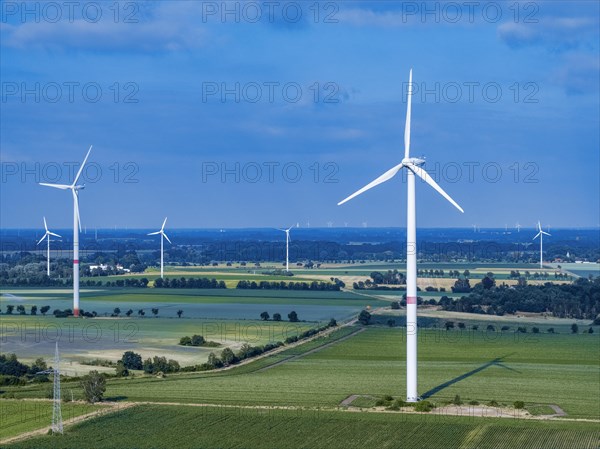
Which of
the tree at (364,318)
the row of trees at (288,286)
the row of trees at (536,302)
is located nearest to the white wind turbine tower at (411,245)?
the tree at (364,318)

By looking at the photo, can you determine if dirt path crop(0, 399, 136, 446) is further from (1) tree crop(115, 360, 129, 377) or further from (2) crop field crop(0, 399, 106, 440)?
(1) tree crop(115, 360, 129, 377)

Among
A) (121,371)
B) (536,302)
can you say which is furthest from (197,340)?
(536,302)

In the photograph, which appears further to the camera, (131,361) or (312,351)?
(312,351)

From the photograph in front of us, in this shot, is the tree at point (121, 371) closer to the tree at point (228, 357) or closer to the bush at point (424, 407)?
the tree at point (228, 357)

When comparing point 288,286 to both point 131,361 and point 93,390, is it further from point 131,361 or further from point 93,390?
point 93,390

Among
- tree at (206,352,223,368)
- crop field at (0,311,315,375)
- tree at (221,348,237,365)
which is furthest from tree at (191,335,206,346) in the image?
tree at (206,352,223,368)

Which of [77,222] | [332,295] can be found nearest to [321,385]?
[77,222]

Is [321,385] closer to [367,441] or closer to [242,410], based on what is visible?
[242,410]
